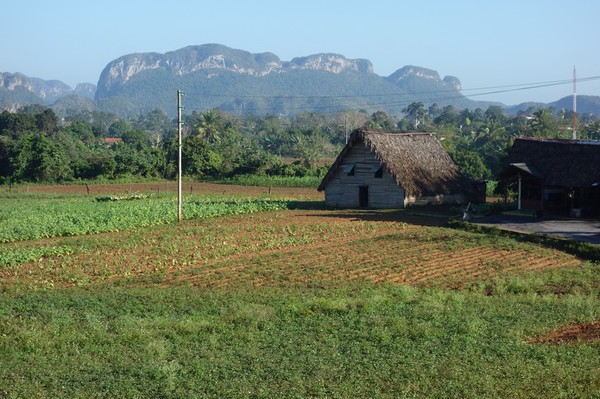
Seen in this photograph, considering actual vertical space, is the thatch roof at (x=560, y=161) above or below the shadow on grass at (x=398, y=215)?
above

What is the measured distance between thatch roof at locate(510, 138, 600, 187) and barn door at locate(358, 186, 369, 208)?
8183 mm

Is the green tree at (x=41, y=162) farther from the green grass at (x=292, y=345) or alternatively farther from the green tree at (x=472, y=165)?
the green grass at (x=292, y=345)

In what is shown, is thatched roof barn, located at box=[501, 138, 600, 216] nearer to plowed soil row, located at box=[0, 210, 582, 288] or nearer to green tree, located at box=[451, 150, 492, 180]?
plowed soil row, located at box=[0, 210, 582, 288]

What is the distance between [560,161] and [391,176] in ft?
29.3

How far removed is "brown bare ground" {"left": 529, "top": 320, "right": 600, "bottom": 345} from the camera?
14258 mm

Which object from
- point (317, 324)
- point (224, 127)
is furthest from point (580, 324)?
point (224, 127)

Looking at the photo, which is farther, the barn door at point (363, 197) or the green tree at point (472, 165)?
the green tree at point (472, 165)

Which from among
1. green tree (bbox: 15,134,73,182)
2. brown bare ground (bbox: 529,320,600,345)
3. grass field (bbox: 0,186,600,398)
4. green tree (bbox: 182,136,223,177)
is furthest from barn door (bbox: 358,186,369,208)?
green tree (bbox: 15,134,73,182)

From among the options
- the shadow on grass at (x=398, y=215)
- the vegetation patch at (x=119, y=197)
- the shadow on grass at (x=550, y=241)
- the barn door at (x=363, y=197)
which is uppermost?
the barn door at (x=363, y=197)

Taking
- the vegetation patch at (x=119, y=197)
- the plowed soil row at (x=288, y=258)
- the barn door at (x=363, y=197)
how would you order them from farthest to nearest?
the vegetation patch at (x=119, y=197), the barn door at (x=363, y=197), the plowed soil row at (x=288, y=258)

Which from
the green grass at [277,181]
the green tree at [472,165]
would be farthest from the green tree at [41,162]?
the green tree at [472,165]

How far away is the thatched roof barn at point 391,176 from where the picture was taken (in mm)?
40875

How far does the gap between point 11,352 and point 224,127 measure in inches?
3981

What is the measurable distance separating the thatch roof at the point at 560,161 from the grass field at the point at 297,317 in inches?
299
